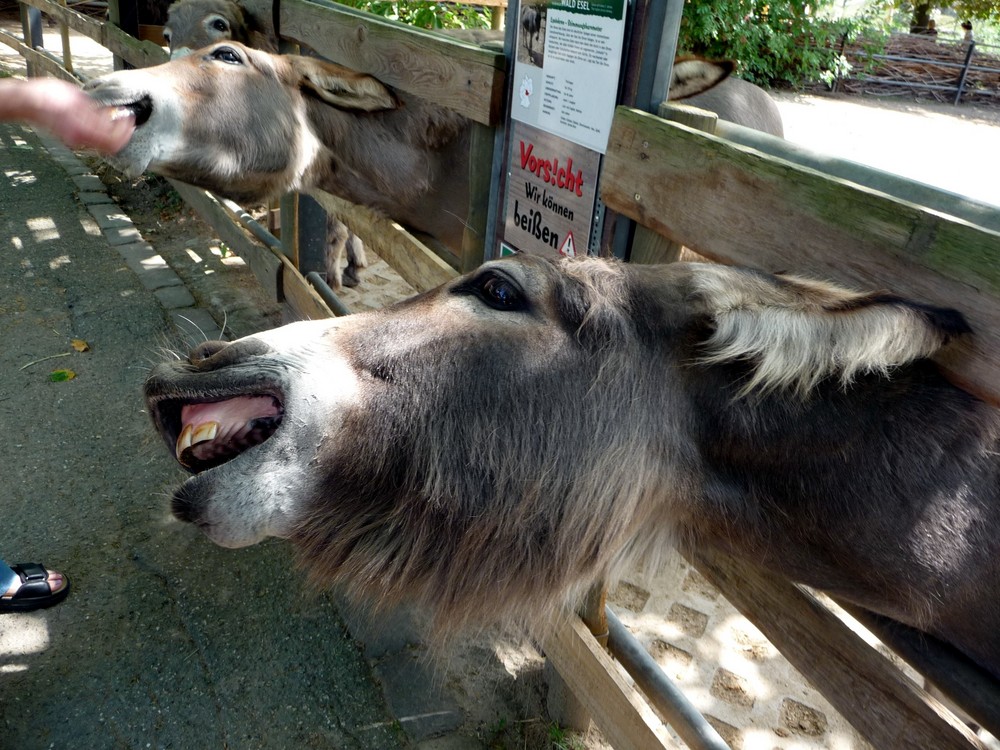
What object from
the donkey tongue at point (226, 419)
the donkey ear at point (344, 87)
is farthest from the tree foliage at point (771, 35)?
the donkey tongue at point (226, 419)

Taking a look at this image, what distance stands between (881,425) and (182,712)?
2611 mm

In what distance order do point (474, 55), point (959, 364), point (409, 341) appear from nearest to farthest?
point (959, 364), point (409, 341), point (474, 55)

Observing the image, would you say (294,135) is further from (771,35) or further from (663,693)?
(771,35)

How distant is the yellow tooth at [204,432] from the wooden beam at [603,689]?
3.60 ft

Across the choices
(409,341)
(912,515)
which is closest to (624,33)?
(409,341)

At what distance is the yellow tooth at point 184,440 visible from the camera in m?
1.68

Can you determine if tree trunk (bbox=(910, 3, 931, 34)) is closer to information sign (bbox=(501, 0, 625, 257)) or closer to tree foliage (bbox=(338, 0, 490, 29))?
tree foliage (bbox=(338, 0, 490, 29))

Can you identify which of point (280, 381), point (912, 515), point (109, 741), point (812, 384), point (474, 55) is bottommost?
point (109, 741)

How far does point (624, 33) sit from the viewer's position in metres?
2.19

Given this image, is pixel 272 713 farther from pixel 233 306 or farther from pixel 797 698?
pixel 233 306

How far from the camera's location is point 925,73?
19.0 metres

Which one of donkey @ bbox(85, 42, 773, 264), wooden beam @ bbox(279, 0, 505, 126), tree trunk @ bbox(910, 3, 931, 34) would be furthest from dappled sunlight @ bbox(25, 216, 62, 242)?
tree trunk @ bbox(910, 3, 931, 34)

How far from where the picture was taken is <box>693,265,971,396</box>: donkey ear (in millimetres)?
1396

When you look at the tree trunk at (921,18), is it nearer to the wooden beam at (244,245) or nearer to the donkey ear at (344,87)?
the wooden beam at (244,245)
